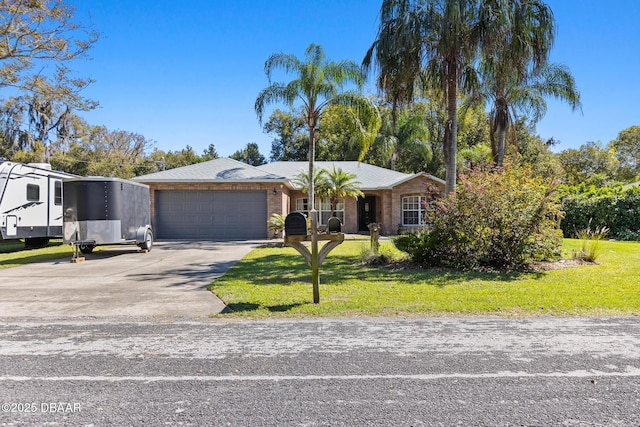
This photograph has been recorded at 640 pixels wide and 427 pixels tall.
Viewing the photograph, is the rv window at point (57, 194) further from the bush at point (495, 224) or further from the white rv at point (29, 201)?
the bush at point (495, 224)

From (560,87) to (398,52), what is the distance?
10.0 m

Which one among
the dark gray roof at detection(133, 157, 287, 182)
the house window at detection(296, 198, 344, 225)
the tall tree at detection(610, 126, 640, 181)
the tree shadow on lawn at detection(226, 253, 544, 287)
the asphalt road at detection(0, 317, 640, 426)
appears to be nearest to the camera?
the asphalt road at detection(0, 317, 640, 426)

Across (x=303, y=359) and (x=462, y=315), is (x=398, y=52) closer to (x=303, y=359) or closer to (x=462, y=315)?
(x=462, y=315)

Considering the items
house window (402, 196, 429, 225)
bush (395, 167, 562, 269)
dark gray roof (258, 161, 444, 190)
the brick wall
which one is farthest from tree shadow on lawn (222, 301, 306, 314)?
house window (402, 196, 429, 225)

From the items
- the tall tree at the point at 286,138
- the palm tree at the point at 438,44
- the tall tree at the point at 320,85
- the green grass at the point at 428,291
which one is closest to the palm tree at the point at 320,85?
the tall tree at the point at 320,85

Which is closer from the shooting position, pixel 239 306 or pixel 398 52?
pixel 239 306

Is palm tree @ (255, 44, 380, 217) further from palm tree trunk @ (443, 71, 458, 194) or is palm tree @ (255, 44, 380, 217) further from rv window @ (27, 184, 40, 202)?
rv window @ (27, 184, 40, 202)

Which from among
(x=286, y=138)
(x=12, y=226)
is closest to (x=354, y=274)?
(x=12, y=226)

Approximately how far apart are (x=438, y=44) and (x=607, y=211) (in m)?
13.9

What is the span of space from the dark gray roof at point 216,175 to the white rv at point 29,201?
12.6 feet

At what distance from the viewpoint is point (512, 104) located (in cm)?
1722

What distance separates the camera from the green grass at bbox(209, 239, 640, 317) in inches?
246

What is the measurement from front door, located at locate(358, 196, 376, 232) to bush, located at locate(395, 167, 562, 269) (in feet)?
48.2

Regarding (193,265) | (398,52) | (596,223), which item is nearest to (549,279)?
(398,52)
